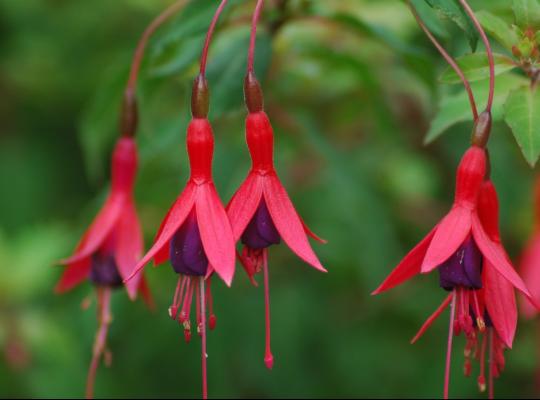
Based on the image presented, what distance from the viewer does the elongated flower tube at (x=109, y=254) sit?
1.36 meters

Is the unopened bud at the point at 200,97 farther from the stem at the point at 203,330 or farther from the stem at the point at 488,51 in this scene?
the stem at the point at 488,51

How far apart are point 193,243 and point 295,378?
38.9 inches

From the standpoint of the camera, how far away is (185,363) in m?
2.05

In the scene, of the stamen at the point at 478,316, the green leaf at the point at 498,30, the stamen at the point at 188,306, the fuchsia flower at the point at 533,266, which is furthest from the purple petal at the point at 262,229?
the fuchsia flower at the point at 533,266

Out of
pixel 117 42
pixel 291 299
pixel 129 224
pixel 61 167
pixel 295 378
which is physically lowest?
pixel 295 378

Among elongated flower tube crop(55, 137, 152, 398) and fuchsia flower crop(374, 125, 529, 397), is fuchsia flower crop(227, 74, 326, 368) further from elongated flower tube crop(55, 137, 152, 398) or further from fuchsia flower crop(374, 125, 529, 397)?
elongated flower tube crop(55, 137, 152, 398)

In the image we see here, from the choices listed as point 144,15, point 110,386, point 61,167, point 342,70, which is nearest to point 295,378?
point 110,386

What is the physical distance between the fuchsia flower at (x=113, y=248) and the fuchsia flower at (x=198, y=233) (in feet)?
0.64

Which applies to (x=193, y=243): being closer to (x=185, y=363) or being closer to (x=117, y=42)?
(x=185, y=363)

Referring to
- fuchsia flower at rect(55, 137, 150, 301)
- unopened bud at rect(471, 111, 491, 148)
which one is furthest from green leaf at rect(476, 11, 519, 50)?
fuchsia flower at rect(55, 137, 150, 301)

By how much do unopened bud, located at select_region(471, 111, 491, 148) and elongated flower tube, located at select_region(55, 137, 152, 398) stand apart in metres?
0.53

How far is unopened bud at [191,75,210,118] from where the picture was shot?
1.16 metres

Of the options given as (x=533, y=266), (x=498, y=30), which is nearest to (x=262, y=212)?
(x=498, y=30)

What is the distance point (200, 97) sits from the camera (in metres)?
1.16
